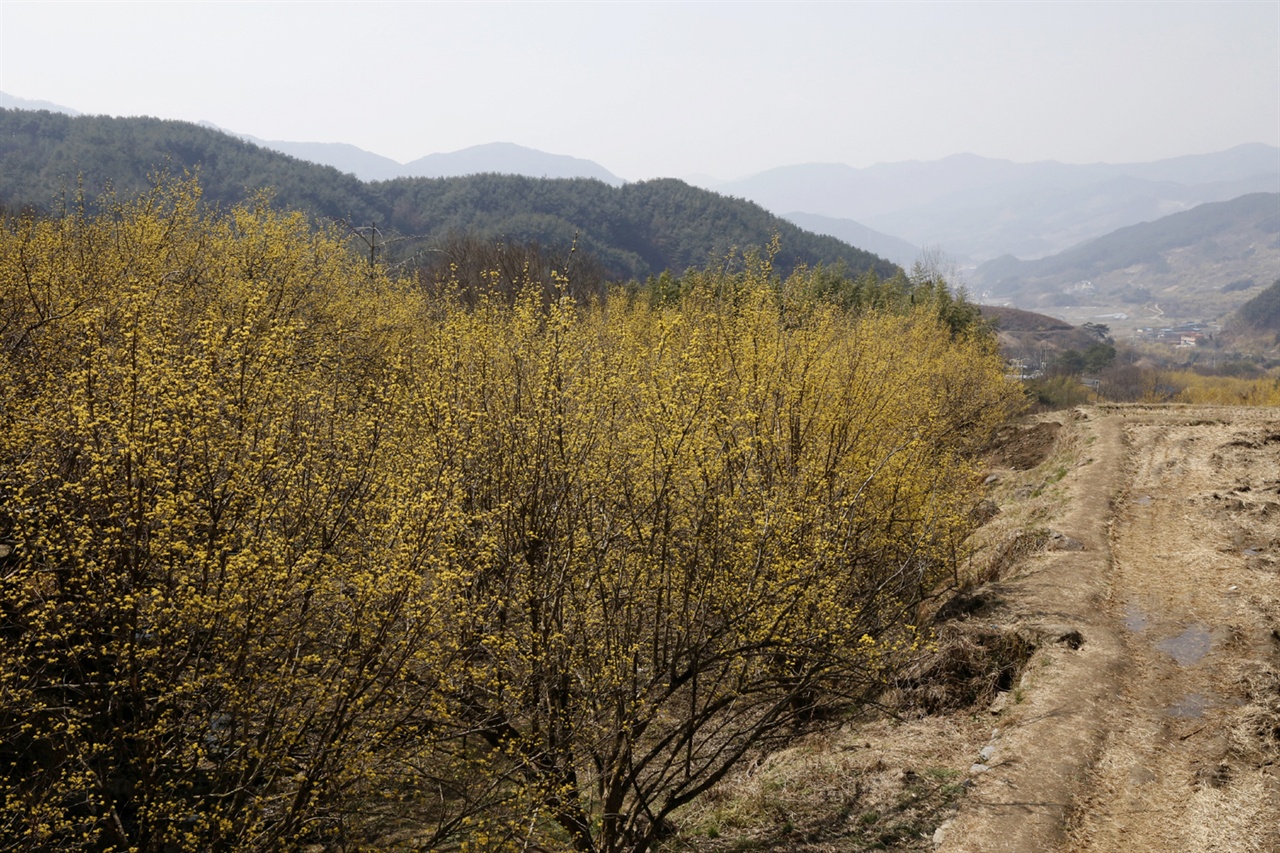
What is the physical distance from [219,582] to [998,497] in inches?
910

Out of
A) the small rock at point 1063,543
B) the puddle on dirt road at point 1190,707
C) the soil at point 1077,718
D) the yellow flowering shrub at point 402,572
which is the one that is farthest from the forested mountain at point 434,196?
the puddle on dirt road at point 1190,707

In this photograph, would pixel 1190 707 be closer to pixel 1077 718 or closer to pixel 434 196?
pixel 1077 718

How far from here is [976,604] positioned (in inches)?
530

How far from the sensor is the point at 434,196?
535ft

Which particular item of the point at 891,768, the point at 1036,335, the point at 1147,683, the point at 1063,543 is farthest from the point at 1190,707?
the point at 1036,335

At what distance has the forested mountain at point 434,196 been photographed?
125 m

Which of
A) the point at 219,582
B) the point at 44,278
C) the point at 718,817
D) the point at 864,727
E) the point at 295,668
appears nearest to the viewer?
the point at 219,582

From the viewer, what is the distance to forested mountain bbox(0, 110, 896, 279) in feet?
409

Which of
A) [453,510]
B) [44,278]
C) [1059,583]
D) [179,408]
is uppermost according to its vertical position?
[44,278]

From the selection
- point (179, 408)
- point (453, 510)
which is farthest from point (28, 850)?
point (453, 510)

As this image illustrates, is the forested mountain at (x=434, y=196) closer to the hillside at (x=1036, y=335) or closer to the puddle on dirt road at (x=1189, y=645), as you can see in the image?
the hillside at (x=1036, y=335)

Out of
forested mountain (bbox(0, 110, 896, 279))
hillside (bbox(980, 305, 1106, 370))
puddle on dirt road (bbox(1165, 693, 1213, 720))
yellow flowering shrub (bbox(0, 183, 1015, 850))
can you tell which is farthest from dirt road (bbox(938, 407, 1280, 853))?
hillside (bbox(980, 305, 1106, 370))

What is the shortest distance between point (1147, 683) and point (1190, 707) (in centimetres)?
71

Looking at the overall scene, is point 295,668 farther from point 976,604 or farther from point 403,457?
point 976,604
